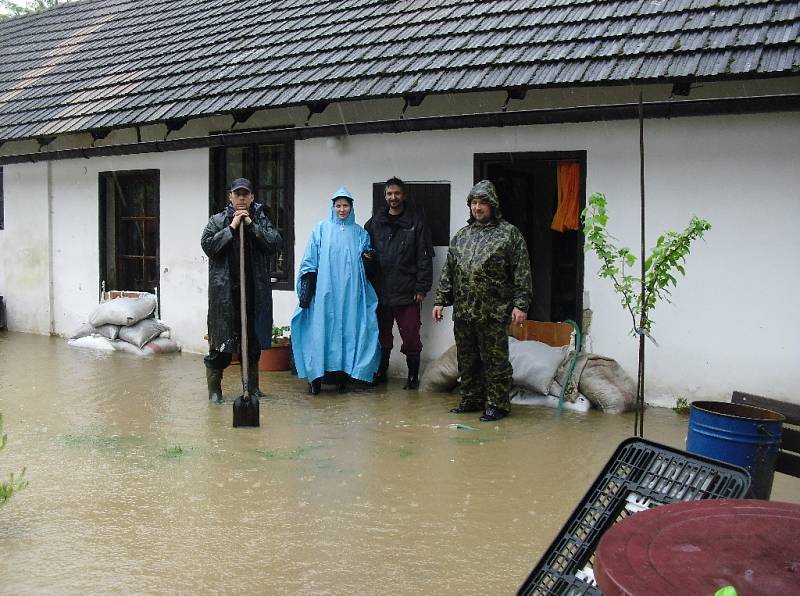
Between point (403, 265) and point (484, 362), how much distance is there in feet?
4.68

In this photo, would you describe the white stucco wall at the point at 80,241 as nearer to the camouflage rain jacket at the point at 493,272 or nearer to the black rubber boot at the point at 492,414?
the camouflage rain jacket at the point at 493,272

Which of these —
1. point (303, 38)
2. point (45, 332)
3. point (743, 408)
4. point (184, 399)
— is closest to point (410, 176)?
point (303, 38)

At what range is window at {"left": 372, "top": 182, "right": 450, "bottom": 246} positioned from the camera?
7.85 m

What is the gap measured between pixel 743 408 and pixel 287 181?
20.2 feet

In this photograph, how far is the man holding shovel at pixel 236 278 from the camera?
21.9 feet

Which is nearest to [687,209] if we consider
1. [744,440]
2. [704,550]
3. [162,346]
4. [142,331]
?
[744,440]

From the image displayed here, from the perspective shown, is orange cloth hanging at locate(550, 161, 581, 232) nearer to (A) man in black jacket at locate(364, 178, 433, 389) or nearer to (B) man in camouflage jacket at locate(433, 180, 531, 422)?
(A) man in black jacket at locate(364, 178, 433, 389)

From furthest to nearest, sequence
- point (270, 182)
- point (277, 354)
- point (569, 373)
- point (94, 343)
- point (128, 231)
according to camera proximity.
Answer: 1. point (128, 231)
2. point (94, 343)
3. point (270, 182)
4. point (277, 354)
5. point (569, 373)

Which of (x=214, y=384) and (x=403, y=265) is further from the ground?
(x=403, y=265)

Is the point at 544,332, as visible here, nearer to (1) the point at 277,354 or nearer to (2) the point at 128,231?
(1) the point at 277,354

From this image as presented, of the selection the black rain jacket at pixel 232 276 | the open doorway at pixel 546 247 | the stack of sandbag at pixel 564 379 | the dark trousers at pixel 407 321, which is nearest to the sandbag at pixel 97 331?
the black rain jacket at pixel 232 276

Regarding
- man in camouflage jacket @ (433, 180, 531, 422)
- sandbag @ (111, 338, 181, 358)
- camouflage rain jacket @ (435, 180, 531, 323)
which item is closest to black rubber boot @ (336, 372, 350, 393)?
man in camouflage jacket @ (433, 180, 531, 422)

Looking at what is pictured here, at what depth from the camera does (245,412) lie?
20.2 ft

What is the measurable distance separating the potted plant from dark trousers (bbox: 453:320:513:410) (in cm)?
252
